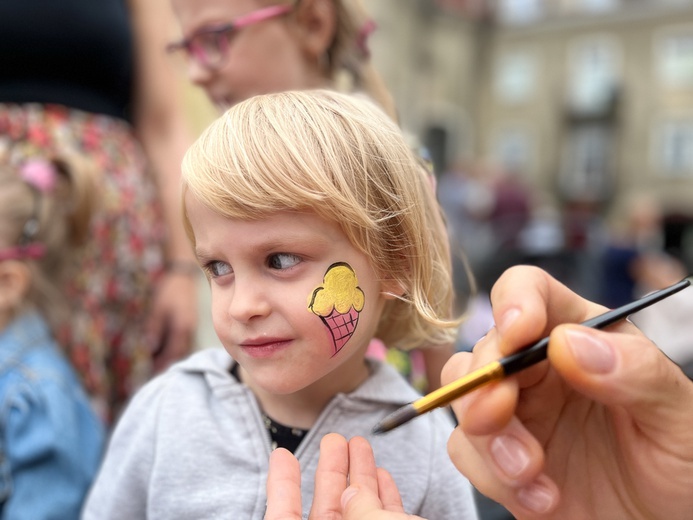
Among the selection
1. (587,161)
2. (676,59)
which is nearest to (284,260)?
(676,59)

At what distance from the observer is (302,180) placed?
0.93m

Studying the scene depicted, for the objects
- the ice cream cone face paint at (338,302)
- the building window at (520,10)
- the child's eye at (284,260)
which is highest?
the child's eye at (284,260)

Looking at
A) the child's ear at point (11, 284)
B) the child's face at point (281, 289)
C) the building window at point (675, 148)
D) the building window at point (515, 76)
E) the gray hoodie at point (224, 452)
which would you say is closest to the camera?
the child's face at point (281, 289)

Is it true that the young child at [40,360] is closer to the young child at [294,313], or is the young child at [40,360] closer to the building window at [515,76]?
the young child at [294,313]

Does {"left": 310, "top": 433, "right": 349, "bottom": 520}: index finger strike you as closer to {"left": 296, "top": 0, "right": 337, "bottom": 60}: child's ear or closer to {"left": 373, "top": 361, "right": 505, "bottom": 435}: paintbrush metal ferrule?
{"left": 373, "top": 361, "right": 505, "bottom": 435}: paintbrush metal ferrule

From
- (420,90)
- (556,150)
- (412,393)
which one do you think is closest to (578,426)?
(412,393)

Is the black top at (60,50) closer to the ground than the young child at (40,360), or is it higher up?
higher up

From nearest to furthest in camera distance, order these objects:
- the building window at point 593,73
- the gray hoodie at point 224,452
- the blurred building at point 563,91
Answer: the gray hoodie at point 224,452
the blurred building at point 563,91
the building window at point 593,73

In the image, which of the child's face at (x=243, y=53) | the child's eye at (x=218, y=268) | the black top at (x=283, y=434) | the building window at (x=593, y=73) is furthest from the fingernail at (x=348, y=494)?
the building window at (x=593, y=73)

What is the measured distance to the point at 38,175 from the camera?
163cm

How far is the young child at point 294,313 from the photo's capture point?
94cm

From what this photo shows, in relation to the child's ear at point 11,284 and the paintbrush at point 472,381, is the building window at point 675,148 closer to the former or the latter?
the child's ear at point 11,284

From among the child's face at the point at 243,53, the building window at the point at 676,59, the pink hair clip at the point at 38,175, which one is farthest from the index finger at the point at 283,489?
the building window at the point at 676,59

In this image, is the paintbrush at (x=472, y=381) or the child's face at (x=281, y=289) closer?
the paintbrush at (x=472, y=381)
